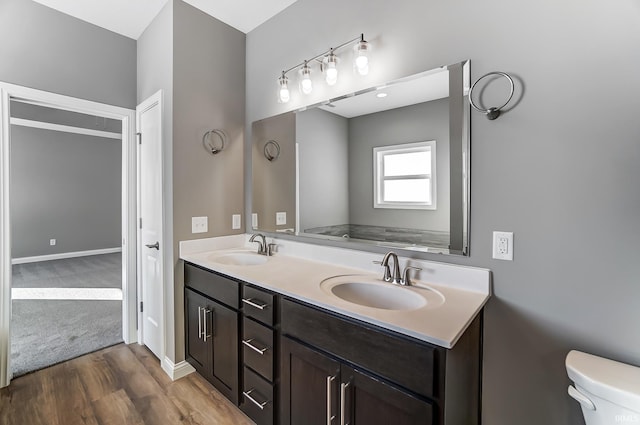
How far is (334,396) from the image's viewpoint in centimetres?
118

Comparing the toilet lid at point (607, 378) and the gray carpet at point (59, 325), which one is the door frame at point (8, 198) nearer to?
the gray carpet at point (59, 325)

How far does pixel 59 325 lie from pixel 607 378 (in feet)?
13.4

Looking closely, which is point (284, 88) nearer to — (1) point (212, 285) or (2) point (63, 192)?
(1) point (212, 285)

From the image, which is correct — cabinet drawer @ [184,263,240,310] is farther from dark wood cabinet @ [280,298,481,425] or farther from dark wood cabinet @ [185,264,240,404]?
dark wood cabinet @ [280,298,481,425]

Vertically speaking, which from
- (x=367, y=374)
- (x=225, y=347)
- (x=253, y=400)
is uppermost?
(x=367, y=374)

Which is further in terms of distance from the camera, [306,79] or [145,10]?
[145,10]

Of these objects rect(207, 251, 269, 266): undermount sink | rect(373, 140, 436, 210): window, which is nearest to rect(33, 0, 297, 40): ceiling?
rect(373, 140, 436, 210): window

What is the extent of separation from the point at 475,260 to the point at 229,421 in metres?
1.66

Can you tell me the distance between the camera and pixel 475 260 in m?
1.33

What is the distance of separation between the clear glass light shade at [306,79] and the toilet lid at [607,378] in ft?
6.23

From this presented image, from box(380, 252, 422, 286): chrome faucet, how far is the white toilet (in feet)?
2.12

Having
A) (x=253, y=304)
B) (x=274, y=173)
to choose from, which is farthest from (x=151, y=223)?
(x=253, y=304)

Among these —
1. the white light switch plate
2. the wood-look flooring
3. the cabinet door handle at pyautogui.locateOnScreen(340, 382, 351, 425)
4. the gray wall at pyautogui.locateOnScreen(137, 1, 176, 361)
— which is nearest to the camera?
the cabinet door handle at pyautogui.locateOnScreen(340, 382, 351, 425)

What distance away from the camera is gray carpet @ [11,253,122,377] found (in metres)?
2.36
